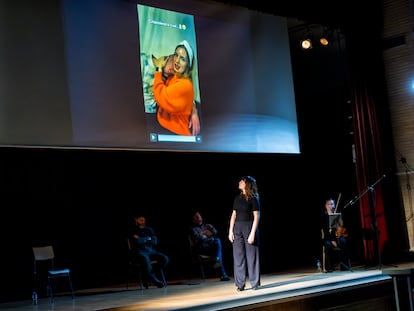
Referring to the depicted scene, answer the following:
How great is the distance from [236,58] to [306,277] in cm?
308

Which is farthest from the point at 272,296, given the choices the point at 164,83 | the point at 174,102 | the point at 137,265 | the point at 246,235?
the point at 164,83

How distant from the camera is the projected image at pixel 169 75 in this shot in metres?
7.25

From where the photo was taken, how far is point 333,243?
812cm

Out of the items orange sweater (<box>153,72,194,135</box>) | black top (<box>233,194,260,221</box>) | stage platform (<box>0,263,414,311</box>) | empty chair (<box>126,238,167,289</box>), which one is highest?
orange sweater (<box>153,72,194,135</box>)

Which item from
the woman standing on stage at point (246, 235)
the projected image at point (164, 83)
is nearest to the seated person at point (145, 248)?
the projected image at point (164, 83)

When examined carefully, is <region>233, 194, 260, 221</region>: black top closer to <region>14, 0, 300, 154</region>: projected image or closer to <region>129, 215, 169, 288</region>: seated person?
<region>14, 0, 300, 154</region>: projected image

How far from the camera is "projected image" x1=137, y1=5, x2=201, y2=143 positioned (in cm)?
725

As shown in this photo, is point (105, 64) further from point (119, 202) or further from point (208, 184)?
point (208, 184)

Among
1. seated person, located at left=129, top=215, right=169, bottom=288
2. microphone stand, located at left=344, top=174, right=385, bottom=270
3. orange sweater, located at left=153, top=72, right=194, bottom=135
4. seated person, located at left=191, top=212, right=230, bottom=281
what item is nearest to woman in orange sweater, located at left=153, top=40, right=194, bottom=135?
orange sweater, located at left=153, top=72, right=194, bottom=135

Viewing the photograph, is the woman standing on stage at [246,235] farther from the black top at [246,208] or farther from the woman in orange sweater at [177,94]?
the woman in orange sweater at [177,94]

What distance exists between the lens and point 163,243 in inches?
350

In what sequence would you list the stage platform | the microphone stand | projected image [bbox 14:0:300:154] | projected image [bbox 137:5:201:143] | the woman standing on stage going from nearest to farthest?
the stage platform < the woman standing on stage < projected image [bbox 14:0:300:154] < projected image [bbox 137:5:201:143] < the microphone stand

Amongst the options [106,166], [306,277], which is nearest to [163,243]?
[106,166]

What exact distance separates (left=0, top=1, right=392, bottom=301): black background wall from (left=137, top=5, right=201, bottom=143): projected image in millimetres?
604
